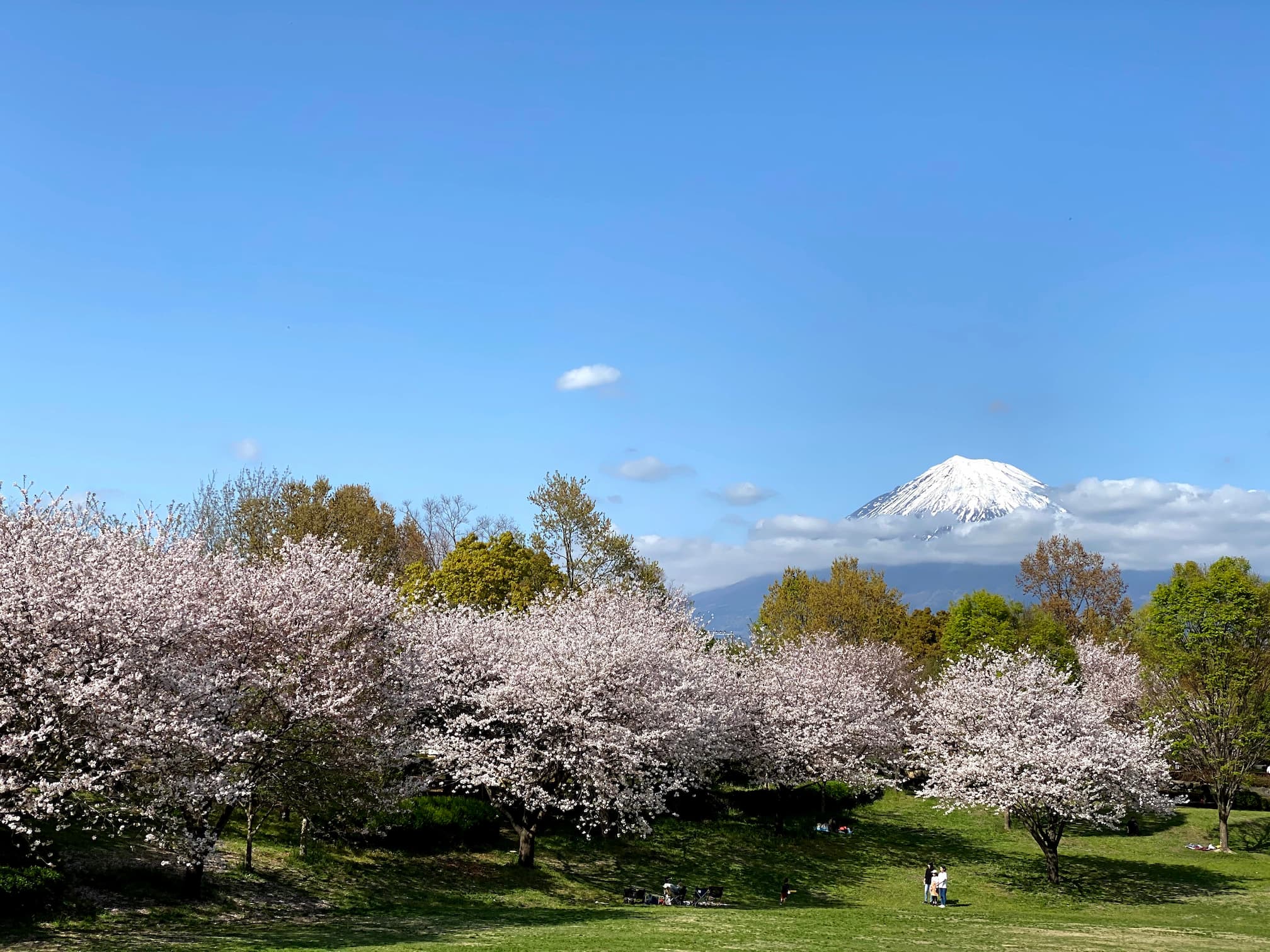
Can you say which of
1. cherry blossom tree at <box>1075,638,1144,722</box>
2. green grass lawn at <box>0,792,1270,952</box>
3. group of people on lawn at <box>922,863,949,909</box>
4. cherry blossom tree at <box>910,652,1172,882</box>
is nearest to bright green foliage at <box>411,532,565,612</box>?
green grass lawn at <box>0,792,1270,952</box>

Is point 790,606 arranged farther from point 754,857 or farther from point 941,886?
point 941,886

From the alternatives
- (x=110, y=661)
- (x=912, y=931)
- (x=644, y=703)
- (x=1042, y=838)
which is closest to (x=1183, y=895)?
(x=1042, y=838)

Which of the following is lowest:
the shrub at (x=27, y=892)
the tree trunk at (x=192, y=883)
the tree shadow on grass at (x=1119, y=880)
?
the tree shadow on grass at (x=1119, y=880)

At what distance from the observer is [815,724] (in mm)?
48031

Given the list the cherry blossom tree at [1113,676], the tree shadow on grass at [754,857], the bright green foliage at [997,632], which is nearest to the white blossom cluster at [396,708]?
the tree shadow on grass at [754,857]

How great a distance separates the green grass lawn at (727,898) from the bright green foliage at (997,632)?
1616 cm

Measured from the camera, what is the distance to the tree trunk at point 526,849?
34.3 meters

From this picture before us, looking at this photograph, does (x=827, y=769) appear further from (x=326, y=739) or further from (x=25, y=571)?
(x=25, y=571)

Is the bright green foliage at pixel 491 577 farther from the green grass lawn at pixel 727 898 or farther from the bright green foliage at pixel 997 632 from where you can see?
A: the bright green foliage at pixel 997 632

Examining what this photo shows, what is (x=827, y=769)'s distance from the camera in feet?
156

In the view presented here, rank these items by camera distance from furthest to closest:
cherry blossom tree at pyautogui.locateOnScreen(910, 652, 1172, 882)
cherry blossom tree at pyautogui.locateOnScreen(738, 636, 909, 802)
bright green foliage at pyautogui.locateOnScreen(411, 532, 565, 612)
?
bright green foliage at pyautogui.locateOnScreen(411, 532, 565, 612) < cherry blossom tree at pyautogui.locateOnScreen(738, 636, 909, 802) < cherry blossom tree at pyautogui.locateOnScreen(910, 652, 1172, 882)

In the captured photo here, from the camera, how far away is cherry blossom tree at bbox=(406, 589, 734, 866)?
105 ft

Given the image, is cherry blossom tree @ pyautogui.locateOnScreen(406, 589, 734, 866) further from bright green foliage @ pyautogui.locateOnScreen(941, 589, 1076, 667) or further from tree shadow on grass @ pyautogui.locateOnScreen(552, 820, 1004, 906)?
bright green foliage @ pyautogui.locateOnScreen(941, 589, 1076, 667)

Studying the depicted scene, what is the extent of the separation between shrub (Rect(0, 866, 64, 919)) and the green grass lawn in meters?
0.78
